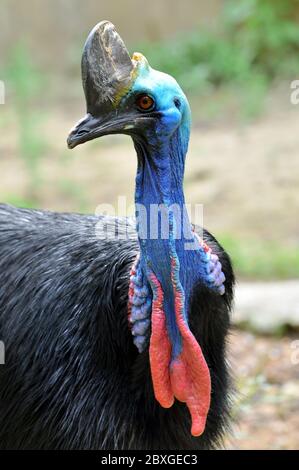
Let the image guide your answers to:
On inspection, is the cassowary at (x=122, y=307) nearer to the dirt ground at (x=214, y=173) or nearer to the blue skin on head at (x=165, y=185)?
the blue skin on head at (x=165, y=185)

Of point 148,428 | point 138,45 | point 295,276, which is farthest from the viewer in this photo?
point 138,45

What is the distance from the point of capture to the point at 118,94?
1.80 meters

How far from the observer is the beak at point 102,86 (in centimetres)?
179

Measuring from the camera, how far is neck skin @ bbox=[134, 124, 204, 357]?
1889mm

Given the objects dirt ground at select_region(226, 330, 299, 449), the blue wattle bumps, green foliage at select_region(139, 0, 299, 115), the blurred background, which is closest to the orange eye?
the blue wattle bumps

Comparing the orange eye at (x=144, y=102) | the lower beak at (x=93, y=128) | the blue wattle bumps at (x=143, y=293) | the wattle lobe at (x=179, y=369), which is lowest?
the wattle lobe at (x=179, y=369)

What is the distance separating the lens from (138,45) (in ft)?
28.2

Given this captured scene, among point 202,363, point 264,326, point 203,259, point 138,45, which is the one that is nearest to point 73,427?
point 202,363

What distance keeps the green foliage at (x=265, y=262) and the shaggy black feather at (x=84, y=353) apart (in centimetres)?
203

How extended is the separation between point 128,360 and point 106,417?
0.47 ft

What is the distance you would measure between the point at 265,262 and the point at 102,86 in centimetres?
277

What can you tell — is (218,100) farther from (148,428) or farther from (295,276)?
(148,428)

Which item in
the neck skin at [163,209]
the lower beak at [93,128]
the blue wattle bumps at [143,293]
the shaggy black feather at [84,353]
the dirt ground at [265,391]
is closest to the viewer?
the lower beak at [93,128]

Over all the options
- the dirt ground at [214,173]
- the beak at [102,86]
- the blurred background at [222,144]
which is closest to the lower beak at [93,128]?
the beak at [102,86]
